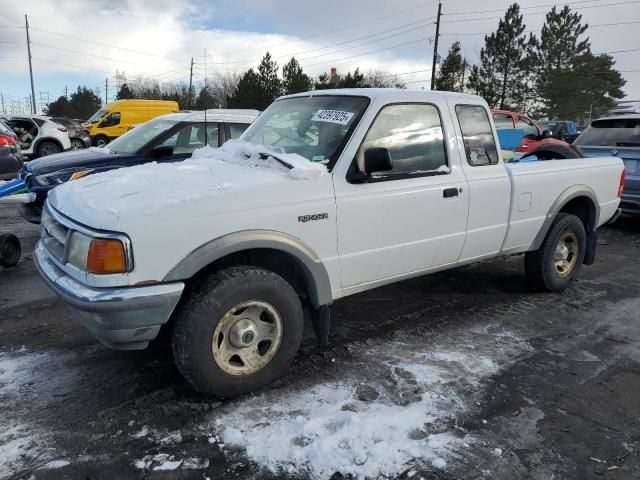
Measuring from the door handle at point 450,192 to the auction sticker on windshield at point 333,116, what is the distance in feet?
3.12

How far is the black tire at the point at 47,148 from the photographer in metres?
17.5

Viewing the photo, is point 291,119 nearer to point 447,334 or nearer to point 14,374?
point 447,334

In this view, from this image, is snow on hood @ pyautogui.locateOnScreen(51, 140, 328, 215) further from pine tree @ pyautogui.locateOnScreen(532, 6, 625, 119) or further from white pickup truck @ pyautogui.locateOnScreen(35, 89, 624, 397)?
pine tree @ pyautogui.locateOnScreen(532, 6, 625, 119)

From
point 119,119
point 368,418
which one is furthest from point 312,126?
point 119,119

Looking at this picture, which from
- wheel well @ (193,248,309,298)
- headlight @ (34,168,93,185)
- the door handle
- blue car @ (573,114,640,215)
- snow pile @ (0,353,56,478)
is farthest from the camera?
blue car @ (573,114,640,215)

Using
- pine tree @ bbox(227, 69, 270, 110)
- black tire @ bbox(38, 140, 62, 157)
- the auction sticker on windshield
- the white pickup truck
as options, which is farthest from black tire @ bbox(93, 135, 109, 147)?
pine tree @ bbox(227, 69, 270, 110)

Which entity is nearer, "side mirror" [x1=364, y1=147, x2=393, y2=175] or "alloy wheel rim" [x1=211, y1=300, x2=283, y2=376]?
"alloy wheel rim" [x1=211, y1=300, x2=283, y2=376]

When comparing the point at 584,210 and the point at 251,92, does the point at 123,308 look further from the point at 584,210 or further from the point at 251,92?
the point at 251,92

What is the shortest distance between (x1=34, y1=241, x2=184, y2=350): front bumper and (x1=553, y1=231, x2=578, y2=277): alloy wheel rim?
4072 mm

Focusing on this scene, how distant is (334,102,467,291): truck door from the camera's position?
3527 millimetres

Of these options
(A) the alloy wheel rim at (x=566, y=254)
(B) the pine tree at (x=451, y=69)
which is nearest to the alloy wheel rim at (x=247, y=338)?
(A) the alloy wheel rim at (x=566, y=254)

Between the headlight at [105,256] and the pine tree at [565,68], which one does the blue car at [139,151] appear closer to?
the headlight at [105,256]

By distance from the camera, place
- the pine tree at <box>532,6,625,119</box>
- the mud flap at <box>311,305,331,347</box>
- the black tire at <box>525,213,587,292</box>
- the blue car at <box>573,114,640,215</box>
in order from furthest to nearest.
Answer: the pine tree at <box>532,6,625,119</box> → the blue car at <box>573,114,640,215</box> → the black tire at <box>525,213,587,292</box> → the mud flap at <box>311,305,331,347</box>

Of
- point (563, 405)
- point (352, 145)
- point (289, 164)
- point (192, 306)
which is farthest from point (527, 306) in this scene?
point (192, 306)
